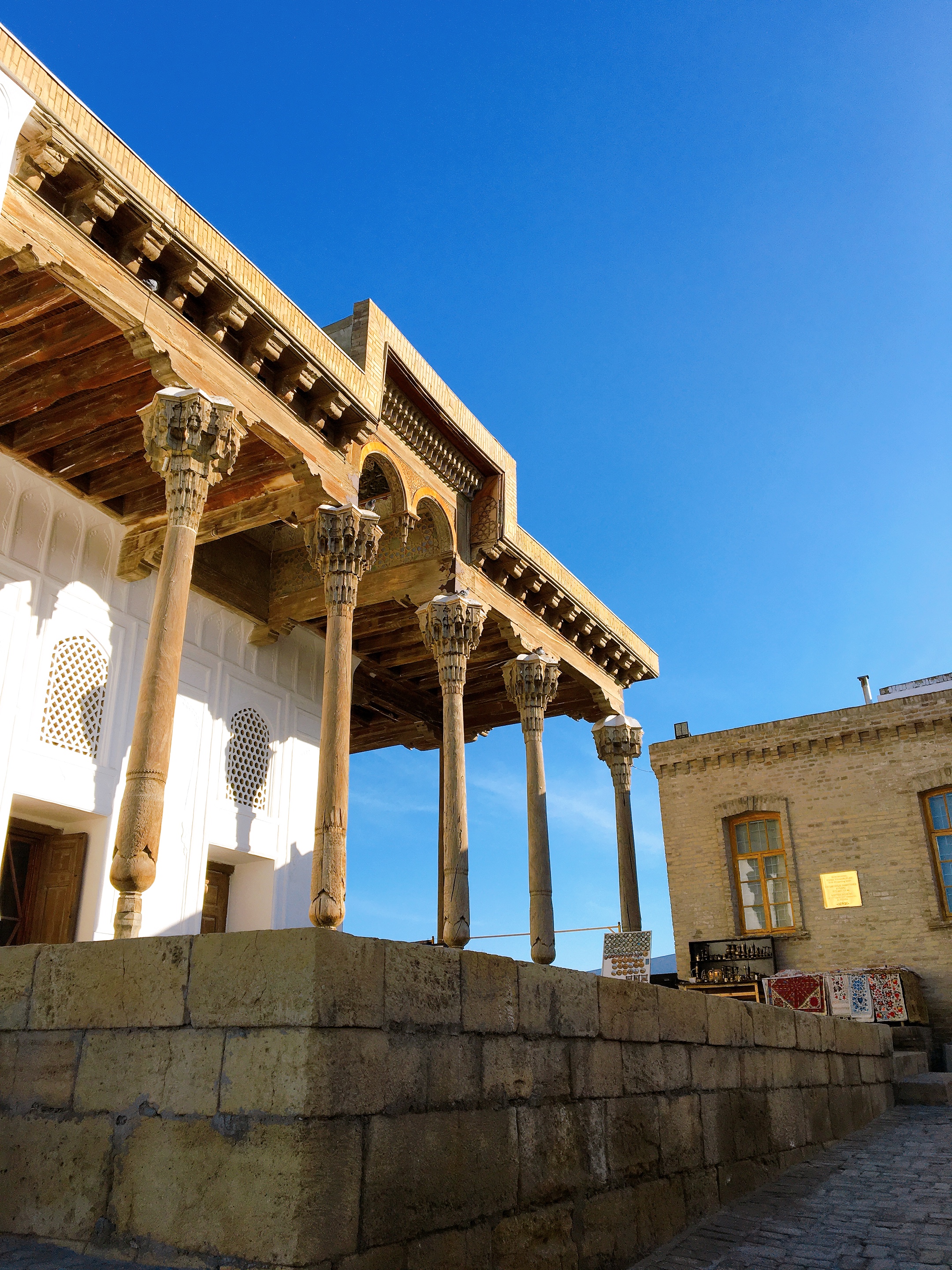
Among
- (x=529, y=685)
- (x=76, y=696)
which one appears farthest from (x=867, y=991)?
(x=76, y=696)

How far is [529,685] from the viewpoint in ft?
40.8

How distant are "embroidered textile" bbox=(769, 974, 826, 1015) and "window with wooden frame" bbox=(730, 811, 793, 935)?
3644 mm

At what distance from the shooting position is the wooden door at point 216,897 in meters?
11.2

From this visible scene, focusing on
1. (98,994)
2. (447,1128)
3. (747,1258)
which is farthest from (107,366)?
(747,1258)

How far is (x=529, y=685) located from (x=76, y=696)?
5.40 m

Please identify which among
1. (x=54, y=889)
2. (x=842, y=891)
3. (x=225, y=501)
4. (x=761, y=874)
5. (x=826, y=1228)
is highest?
(x=225, y=501)

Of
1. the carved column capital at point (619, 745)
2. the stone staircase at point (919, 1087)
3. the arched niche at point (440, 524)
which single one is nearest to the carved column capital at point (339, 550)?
the arched niche at point (440, 524)

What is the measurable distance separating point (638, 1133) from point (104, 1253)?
2792 millimetres

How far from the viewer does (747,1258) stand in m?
4.69

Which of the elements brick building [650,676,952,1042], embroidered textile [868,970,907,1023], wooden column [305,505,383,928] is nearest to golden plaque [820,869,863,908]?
brick building [650,676,952,1042]

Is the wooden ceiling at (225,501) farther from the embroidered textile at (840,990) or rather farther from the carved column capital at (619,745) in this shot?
the embroidered textile at (840,990)

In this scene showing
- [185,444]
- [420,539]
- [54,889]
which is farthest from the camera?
[420,539]

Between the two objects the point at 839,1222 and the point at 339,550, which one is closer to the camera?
the point at 839,1222

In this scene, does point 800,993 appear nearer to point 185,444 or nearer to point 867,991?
point 867,991
